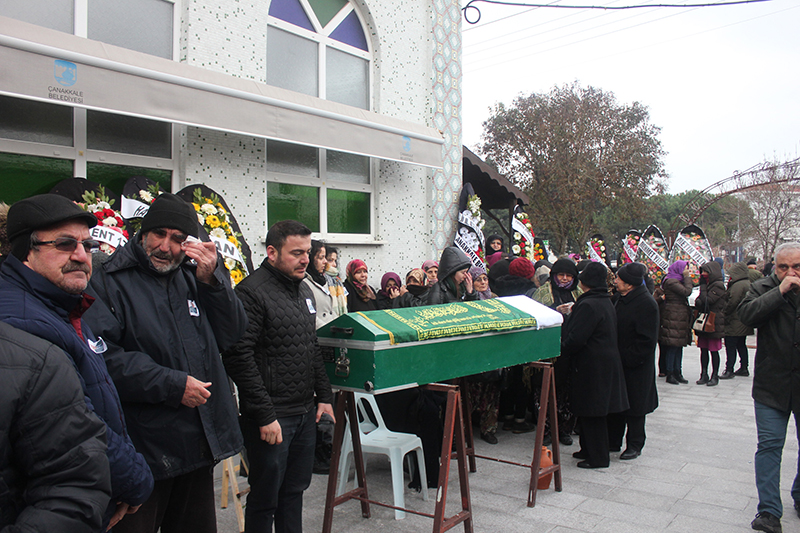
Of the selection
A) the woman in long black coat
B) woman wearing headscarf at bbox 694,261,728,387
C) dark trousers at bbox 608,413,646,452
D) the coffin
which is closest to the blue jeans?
the woman in long black coat

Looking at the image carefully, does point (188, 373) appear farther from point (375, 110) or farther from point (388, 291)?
point (375, 110)

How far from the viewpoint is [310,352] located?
3.34 m

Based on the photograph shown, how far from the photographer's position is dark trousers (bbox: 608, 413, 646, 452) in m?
5.68

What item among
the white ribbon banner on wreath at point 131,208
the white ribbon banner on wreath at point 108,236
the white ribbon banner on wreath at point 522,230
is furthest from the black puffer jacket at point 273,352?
the white ribbon banner on wreath at point 522,230

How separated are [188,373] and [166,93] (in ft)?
11.3

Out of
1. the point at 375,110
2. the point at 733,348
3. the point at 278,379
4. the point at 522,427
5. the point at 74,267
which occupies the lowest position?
the point at 522,427

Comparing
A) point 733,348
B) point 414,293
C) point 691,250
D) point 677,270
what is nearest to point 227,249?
point 414,293

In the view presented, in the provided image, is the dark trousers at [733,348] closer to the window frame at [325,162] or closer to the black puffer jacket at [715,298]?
the black puffer jacket at [715,298]

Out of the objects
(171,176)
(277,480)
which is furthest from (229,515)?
(171,176)

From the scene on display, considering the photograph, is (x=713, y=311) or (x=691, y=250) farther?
(x=691, y=250)

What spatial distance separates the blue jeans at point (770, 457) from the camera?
158 inches

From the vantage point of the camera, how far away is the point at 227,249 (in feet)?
17.5

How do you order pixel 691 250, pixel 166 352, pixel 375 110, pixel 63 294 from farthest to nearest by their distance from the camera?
pixel 691 250
pixel 375 110
pixel 166 352
pixel 63 294

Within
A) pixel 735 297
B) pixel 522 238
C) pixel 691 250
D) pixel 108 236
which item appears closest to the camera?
pixel 108 236
